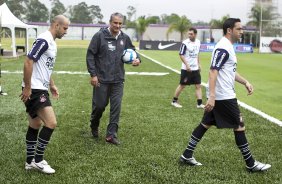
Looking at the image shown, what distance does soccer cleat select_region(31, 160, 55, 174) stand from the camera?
19.0 feet

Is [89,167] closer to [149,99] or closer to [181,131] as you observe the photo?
[181,131]

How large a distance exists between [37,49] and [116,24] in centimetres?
201

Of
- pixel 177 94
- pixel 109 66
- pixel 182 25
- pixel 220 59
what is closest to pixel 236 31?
pixel 220 59

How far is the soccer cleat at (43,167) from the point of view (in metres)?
5.78

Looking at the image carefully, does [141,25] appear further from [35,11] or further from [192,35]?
[192,35]

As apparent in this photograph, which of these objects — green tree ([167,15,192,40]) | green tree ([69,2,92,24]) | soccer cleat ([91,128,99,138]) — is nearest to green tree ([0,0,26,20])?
green tree ([69,2,92,24])

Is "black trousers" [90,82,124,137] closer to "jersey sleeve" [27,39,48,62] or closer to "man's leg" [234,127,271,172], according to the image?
"jersey sleeve" [27,39,48,62]

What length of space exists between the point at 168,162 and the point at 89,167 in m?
1.13

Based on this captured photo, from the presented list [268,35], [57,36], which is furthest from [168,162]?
[268,35]

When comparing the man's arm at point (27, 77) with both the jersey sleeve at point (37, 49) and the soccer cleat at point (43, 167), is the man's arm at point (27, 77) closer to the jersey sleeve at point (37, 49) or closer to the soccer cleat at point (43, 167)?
the jersey sleeve at point (37, 49)

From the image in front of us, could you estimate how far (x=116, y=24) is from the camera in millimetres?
7238

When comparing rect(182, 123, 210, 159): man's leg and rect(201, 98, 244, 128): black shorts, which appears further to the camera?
rect(182, 123, 210, 159): man's leg

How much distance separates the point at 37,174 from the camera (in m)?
5.76

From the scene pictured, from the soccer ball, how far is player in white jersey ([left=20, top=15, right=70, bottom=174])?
1.79 meters
